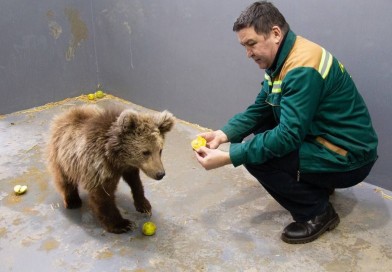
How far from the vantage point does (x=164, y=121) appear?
2.65m

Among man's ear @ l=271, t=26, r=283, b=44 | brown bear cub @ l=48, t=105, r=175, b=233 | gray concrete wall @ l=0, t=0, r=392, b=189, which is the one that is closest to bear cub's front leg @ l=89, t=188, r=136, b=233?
brown bear cub @ l=48, t=105, r=175, b=233

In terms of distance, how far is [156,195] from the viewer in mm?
3299

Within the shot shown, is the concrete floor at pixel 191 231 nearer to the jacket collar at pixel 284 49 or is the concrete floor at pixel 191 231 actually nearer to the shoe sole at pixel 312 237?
the shoe sole at pixel 312 237

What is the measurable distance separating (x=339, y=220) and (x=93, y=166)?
1.70 metres

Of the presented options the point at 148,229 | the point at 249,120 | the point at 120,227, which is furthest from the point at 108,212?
the point at 249,120

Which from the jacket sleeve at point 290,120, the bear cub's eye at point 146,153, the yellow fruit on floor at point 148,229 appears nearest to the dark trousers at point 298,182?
the jacket sleeve at point 290,120

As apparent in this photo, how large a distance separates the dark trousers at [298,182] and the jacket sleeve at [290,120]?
14cm

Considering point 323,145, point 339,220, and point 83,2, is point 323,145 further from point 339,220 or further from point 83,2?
point 83,2

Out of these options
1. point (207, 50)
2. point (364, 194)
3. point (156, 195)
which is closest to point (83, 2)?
point (207, 50)

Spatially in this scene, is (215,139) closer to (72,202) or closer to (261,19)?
(261,19)

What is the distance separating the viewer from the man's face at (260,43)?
7.82 feet

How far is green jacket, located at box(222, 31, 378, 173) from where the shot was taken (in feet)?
7.66

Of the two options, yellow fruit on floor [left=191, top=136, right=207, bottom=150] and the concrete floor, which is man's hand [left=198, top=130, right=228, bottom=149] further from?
the concrete floor

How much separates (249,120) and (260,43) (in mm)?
688
